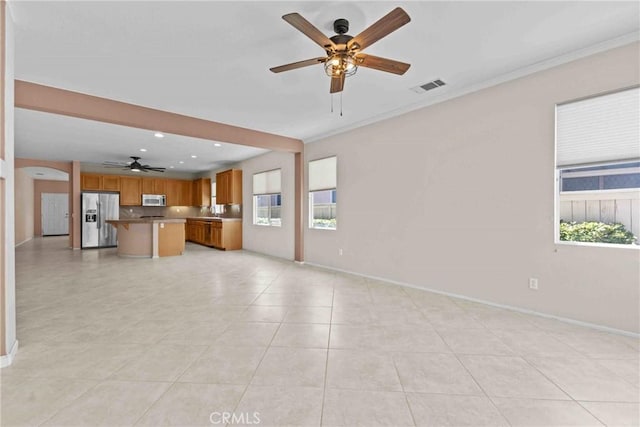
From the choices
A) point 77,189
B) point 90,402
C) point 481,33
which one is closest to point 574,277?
point 481,33

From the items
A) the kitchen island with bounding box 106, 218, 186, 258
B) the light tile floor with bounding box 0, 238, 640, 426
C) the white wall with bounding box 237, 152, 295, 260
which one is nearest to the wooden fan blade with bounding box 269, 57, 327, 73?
the light tile floor with bounding box 0, 238, 640, 426

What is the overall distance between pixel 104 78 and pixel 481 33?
3932 millimetres

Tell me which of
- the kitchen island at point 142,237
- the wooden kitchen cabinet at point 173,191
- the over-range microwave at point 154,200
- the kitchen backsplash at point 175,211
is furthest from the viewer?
the wooden kitchen cabinet at point 173,191

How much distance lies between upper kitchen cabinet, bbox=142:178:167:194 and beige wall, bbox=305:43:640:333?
26.8ft

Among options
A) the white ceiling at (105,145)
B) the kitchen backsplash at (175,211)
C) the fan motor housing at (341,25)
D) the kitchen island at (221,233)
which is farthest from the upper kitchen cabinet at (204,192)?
the fan motor housing at (341,25)

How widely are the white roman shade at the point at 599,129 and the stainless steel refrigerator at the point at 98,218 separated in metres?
11.0

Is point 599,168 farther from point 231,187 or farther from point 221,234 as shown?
point 221,234

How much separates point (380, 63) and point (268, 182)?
5254 mm

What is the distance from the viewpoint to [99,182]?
886cm

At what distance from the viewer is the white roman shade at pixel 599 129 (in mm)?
2477

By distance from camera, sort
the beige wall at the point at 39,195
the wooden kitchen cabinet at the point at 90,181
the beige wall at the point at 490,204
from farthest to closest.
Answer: the beige wall at the point at 39,195
the wooden kitchen cabinet at the point at 90,181
the beige wall at the point at 490,204

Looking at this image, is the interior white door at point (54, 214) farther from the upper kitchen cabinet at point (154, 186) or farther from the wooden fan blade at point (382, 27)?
the wooden fan blade at point (382, 27)

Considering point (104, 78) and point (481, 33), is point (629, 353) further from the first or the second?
point (104, 78)

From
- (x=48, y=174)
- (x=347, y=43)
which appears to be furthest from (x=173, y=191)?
(x=347, y=43)
